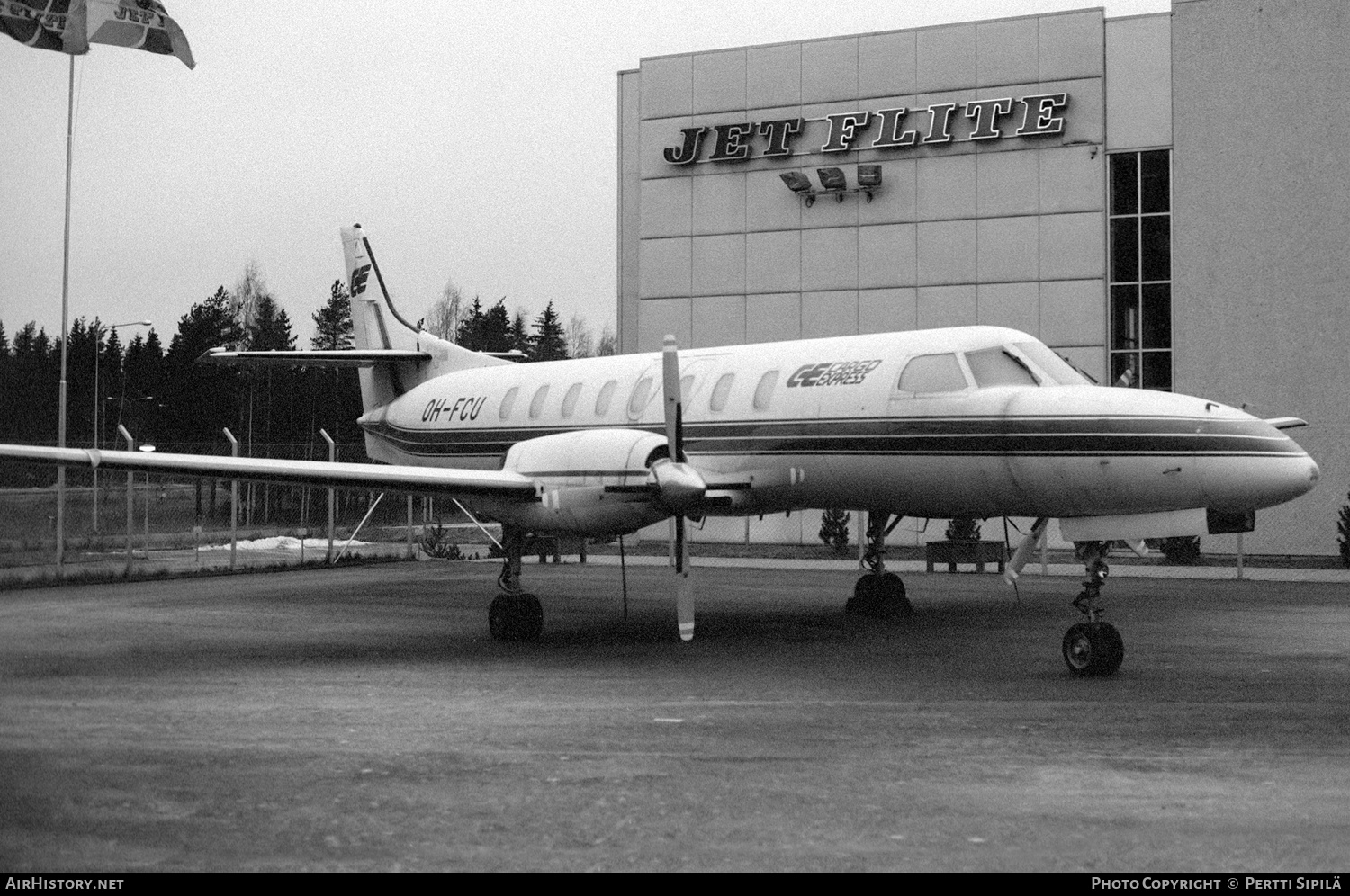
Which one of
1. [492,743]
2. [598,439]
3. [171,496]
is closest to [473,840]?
[492,743]

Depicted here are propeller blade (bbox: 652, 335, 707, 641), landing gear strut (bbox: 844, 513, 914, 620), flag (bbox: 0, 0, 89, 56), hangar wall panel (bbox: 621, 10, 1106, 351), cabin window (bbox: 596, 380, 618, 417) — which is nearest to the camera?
flag (bbox: 0, 0, 89, 56)

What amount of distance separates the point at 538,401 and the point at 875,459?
5.96 m

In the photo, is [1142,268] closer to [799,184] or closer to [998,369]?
[799,184]

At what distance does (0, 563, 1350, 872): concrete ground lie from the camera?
21.0 feet

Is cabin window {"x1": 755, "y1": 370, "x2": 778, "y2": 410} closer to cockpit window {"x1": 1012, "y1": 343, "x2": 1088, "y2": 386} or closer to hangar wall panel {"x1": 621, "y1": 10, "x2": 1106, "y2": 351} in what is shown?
cockpit window {"x1": 1012, "y1": 343, "x2": 1088, "y2": 386}

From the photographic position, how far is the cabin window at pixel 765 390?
16.5 m

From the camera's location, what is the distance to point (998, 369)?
14.8 m

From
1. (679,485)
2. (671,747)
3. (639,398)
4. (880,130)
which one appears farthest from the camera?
(880,130)

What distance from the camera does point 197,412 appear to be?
8119 cm

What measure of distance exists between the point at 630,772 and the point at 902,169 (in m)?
33.3

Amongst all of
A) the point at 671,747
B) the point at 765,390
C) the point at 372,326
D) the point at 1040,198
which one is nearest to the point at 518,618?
the point at 765,390

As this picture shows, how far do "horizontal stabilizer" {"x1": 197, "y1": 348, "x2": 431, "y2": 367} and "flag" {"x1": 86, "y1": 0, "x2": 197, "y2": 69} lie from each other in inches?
216

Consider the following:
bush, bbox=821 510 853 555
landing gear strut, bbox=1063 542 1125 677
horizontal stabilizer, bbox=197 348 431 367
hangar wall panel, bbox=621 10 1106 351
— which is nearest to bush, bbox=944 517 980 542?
bush, bbox=821 510 853 555

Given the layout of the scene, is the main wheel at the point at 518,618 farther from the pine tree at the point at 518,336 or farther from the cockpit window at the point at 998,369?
the pine tree at the point at 518,336
